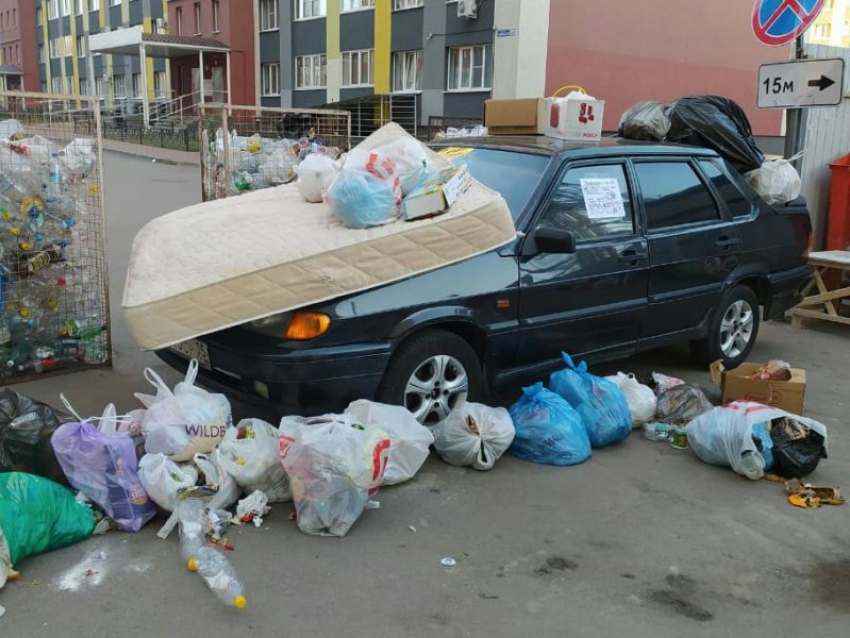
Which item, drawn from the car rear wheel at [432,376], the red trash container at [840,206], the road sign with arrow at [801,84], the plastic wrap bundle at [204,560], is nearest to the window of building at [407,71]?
the red trash container at [840,206]

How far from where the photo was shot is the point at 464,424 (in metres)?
4.28

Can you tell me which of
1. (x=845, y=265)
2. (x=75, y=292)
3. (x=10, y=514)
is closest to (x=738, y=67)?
(x=845, y=265)

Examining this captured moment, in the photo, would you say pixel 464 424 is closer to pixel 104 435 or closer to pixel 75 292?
pixel 104 435

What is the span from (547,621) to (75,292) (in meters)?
4.11

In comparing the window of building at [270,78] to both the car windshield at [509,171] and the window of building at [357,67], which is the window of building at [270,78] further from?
the car windshield at [509,171]

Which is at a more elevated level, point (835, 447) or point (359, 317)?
point (359, 317)

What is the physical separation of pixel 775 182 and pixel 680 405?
8.33 feet

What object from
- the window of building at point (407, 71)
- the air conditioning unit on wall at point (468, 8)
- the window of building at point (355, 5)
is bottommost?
the window of building at point (407, 71)

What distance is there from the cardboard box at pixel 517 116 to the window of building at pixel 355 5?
2558 centimetres

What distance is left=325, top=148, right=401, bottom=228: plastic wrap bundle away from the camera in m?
4.13

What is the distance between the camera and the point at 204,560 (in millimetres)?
3229

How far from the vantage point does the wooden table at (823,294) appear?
302 inches

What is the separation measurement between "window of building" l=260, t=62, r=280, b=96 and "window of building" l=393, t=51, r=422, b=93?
30.0 feet

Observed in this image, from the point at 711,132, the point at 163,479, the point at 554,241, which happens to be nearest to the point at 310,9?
the point at 711,132
